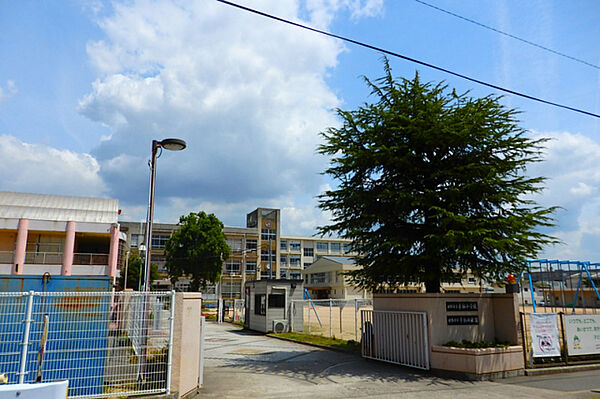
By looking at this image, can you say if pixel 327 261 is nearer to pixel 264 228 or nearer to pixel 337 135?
pixel 264 228

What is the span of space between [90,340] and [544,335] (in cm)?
1204

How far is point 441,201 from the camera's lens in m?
13.4

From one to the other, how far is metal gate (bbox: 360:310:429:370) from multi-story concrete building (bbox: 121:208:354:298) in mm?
52225

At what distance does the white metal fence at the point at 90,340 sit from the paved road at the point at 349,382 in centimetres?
152

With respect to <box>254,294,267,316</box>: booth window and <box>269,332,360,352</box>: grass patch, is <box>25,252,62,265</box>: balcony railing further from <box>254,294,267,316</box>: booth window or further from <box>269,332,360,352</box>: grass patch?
<box>269,332,360,352</box>: grass patch

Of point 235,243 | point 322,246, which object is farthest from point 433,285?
point 322,246

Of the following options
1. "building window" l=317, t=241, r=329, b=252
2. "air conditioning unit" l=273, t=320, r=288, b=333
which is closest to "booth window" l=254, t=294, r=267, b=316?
"air conditioning unit" l=273, t=320, r=288, b=333

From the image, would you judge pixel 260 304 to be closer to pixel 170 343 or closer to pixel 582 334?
pixel 582 334

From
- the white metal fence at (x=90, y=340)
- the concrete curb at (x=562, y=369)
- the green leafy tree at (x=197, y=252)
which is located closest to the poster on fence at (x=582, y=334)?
the concrete curb at (x=562, y=369)

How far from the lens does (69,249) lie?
32.9m

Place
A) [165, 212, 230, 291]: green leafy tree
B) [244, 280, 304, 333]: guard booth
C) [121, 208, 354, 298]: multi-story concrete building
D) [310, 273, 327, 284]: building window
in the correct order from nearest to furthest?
[244, 280, 304, 333]: guard booth
[165, 212, 230, 291]: green leafy tree
[121, 208, 354, 298]: multi-story concrete building
[310, 273, 327, 284]: building window

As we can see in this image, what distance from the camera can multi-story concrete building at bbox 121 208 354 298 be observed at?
72.7m

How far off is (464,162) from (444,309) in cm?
468

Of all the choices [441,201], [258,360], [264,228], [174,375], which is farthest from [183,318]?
[264,228]
